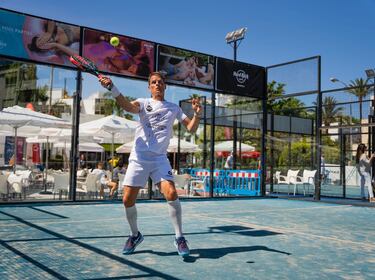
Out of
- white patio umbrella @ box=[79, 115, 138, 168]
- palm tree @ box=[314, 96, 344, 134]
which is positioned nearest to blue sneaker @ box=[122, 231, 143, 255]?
white patio umbrella @ box=[79, 115, 138, 168]

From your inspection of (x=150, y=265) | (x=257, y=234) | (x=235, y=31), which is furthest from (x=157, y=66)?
(x=235, y=31)

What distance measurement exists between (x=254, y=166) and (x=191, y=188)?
3.92 meters

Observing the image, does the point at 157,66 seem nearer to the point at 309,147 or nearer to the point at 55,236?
the point at 309,147

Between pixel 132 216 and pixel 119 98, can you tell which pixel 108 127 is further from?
pixel 119 98

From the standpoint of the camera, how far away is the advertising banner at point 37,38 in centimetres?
860

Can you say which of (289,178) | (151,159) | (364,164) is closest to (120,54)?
(151,159)

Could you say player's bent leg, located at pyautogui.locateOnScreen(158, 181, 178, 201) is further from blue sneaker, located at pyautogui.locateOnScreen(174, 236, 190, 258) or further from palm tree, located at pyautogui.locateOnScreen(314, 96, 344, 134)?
palm tree, located at pyautogui.locateOnScreen(314, 96, 344, 134)

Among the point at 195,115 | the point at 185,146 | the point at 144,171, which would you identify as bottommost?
the point at 144,171

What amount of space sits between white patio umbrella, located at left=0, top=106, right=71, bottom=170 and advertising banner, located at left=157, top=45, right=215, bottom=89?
3.24 meters

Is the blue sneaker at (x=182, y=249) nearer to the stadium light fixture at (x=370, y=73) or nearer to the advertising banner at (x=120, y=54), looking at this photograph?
the advertising banner at (x=120, y=54)

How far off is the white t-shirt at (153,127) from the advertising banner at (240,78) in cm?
798

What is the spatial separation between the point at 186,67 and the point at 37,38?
13.6 ft

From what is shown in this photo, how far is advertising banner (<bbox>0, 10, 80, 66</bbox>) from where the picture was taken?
860cm

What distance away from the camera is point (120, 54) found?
1023 centimetres
